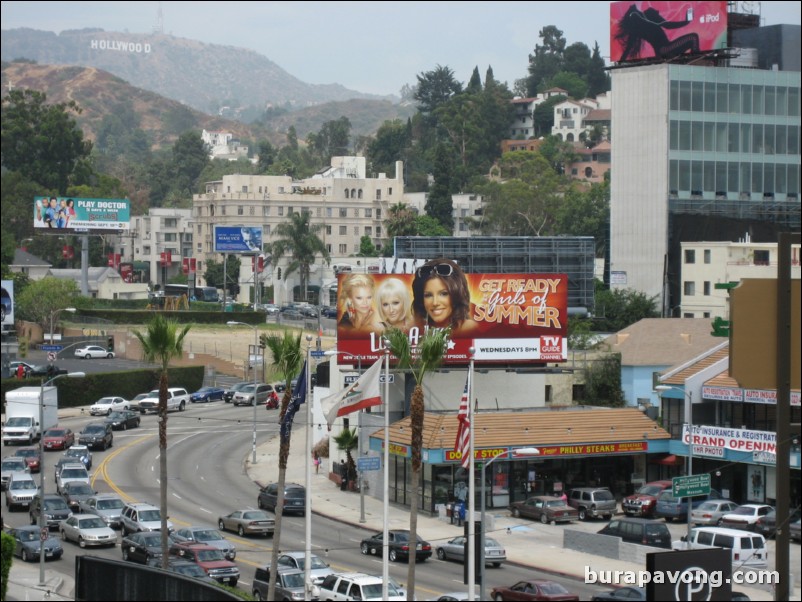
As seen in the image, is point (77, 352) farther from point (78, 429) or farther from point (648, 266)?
point (648, 266)

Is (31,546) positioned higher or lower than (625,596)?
lower

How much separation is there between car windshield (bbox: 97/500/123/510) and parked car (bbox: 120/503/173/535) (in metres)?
1.92

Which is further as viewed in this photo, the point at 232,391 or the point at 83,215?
the point at 83,215

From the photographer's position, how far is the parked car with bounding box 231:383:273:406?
86.1m

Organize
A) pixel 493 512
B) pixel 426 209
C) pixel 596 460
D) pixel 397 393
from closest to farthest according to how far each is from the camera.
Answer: pixel 493 512
pixel 596 460
pixel 397 393
pixel 426 209

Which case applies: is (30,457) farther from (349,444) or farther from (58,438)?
(349,444)

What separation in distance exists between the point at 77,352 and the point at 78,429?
2725 centimetres

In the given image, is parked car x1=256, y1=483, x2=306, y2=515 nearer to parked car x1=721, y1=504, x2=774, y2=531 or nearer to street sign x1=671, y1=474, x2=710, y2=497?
parked car x1=721, y1=504, x2=774, y2=531

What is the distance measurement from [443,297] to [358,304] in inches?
180

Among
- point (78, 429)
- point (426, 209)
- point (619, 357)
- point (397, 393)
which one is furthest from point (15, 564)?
point (426, 209)

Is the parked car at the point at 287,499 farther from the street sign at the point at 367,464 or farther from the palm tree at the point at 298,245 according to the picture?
the palm tree at the point at 298,245

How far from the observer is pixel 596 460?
5925cm

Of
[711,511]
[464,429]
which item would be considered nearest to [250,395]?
[711,511]

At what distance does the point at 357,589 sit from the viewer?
3562 cm
